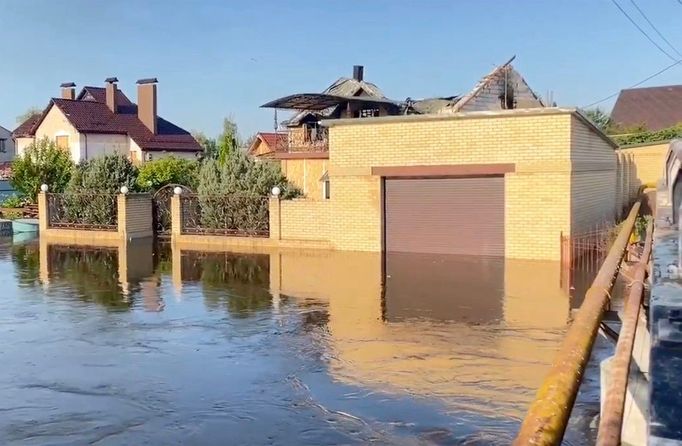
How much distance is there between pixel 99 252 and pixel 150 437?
16.4 m

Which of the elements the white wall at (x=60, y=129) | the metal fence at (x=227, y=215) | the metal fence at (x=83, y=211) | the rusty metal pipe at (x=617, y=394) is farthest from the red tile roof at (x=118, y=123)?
the rusty metal pipe at (x=617, y=394)

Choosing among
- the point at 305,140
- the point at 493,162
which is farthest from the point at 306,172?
the point at 493,162

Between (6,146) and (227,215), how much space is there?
183 ft

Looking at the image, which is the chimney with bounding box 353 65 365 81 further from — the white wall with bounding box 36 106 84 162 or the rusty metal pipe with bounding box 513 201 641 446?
the rusty metal pipe with bounding box 513 201 641 446

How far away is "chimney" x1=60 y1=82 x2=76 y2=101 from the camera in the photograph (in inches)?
2031

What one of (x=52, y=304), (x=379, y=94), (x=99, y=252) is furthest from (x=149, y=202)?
(x=379, y=94)

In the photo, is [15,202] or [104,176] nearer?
[104,176]

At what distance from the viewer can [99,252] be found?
73.2 ft

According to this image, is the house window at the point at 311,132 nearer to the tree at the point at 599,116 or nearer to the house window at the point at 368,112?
the house window at the point at 368,112

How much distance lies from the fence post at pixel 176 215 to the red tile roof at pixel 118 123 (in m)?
23.6

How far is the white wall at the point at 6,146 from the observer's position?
2758 inches

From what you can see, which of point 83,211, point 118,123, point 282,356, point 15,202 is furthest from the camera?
point 118,123

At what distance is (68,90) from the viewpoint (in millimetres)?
51625

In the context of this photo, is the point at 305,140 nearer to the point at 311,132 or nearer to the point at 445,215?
the point at 311,132
